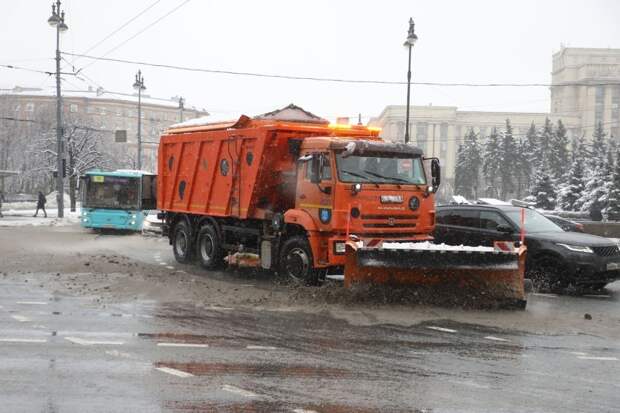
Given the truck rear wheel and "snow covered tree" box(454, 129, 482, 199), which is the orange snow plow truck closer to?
the truck rear wheel

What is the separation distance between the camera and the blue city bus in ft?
91.5

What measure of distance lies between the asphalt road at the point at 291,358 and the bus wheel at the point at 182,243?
202 inches

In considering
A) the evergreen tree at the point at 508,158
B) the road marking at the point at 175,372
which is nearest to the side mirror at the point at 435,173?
the road marking at the point at 175,372

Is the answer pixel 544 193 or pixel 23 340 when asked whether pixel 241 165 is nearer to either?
pixel 23 340

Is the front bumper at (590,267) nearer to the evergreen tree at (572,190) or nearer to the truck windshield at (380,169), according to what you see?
the truck windshield at (380,169)

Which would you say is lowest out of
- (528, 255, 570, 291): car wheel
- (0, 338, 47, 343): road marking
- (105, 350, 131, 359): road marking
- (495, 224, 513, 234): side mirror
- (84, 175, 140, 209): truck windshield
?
(0, 338, 47, 343): road marking

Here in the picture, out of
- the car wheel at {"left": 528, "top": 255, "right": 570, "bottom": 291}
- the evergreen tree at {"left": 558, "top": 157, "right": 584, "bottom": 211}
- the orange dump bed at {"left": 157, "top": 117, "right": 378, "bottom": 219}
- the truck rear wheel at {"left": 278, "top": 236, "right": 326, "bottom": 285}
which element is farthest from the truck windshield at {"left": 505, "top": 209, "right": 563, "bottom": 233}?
the evergreen tree at {"left": 558, "top": 157, "right": 584, "bottom": 211}

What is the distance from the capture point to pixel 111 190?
92.8 ft

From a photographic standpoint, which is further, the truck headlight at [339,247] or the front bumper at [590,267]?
the front bumper at [590,267]

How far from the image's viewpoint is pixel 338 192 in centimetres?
1205

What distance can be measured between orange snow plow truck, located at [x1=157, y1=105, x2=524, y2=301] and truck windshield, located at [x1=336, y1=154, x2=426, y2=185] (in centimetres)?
2

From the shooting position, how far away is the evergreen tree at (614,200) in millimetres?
43781

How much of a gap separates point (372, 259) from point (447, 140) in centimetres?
10180

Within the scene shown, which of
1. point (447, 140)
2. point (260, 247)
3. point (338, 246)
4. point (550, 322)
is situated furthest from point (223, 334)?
point (447, 140)
